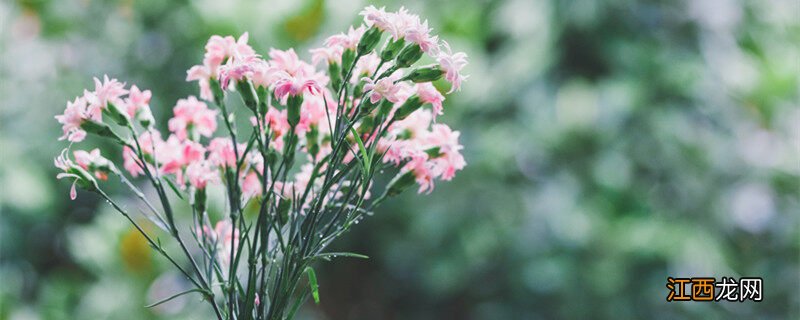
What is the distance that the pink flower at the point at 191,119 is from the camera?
0.53 metres

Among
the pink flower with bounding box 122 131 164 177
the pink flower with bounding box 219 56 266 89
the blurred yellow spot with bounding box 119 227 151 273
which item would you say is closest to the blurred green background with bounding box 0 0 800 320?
the blurred yellow spot with bounding box 119 227 151 273

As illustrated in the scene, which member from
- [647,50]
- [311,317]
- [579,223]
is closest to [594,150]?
[579,223]

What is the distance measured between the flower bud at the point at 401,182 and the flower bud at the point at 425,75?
8 cm

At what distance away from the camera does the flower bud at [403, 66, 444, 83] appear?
0.46 m

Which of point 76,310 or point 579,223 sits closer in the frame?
point 579,223

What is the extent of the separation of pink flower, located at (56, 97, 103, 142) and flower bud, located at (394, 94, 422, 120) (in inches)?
7.2

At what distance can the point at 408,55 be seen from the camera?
46 cm

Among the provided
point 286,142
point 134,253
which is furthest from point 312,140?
point 134,253

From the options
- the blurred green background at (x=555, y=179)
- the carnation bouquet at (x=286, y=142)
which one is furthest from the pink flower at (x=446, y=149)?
the blurred green background at (x=555, y=179)

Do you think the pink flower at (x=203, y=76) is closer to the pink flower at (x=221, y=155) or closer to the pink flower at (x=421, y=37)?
the pink flower at (x=221, y=155)

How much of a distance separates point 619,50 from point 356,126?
4.36 feet

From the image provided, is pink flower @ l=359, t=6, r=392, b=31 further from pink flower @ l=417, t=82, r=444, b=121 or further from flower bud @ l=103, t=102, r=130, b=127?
flower bud @ l=103, t=102, r=130, b=127

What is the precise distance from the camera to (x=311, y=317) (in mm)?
1701

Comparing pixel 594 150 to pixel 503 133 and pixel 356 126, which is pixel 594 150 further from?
pixel 356 126
